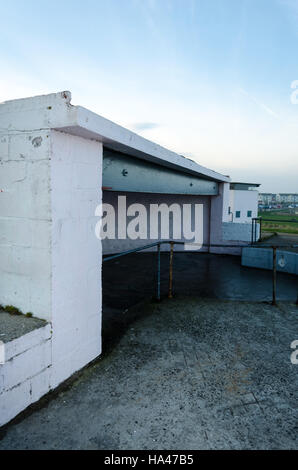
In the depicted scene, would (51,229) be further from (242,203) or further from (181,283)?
(242,203)

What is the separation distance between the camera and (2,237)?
330cm

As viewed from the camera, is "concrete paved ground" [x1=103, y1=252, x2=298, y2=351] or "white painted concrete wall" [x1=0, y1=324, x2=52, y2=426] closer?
"white painted concrete wall" [x1=0, y1=324, x2=52, y2=426]

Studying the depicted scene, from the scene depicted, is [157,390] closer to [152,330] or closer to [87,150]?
[152,330]

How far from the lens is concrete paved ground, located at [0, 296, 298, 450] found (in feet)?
8.35

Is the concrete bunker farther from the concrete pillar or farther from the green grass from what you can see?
the green grass

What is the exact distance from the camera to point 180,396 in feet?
10.3

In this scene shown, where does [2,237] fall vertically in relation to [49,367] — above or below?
above

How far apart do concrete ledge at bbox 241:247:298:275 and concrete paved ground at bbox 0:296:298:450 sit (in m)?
6.01

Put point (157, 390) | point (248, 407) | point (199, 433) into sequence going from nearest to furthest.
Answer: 1. point (199, 433)
2. point (248, 407)
3. point (157, 390)

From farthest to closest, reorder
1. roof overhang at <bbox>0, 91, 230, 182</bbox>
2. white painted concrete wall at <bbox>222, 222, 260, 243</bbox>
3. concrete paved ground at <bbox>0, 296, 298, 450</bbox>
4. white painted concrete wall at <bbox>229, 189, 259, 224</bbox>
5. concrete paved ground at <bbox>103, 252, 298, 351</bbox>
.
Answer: white painted concrete wall at <bbox>229, 189, 259, 224</bbox>
white painted concrete wall at <bbox>222, 222, 260, 243</bbox>
concrete paved ground at <bbox>103, 252, 298, 351</bbox>
roof overhang at <bbox>0, 91, 230, 182</bbox>
concrete paved ground at <bbox>0, 296, 298, 450</bbox>

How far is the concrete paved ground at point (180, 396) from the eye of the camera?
8.35 feet

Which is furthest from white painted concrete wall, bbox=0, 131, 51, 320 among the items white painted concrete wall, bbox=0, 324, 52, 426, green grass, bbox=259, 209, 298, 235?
green grass, bbox=259, 209, 298, 235
